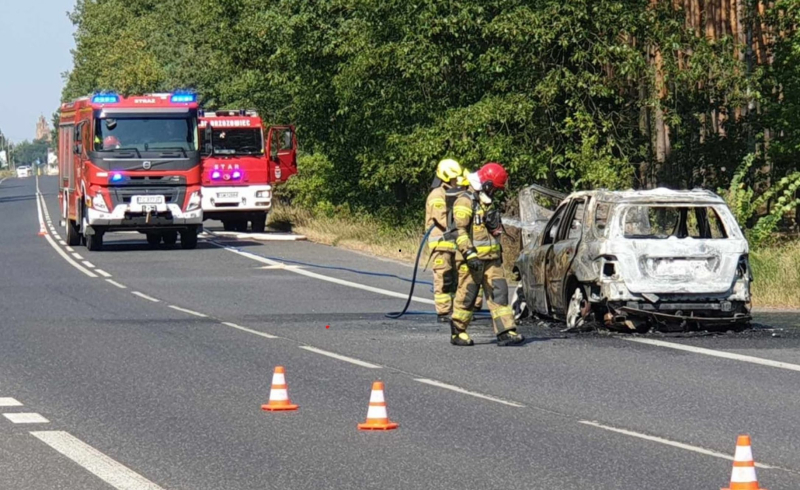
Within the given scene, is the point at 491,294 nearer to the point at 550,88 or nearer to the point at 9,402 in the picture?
the point at 9,402

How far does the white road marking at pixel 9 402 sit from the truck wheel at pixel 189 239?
2019 cm

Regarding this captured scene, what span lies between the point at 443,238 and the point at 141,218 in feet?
52.2

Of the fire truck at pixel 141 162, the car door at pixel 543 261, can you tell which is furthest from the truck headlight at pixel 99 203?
the car door at pixel 543 261

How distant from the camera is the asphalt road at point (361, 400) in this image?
818 cm

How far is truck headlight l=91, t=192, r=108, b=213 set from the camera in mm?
29844

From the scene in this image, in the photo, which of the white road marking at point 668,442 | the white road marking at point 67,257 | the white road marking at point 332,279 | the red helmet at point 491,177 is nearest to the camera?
the white road marking at point 668,442

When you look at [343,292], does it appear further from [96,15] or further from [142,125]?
[96,15]

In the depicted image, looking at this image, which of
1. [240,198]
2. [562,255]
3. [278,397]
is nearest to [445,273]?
[562,255]

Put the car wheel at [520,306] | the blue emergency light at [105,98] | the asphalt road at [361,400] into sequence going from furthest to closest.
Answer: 1. the blue emergency light at [105,98]
2. the car wheel at [520,306]
3. the asphalt road at [361,400]

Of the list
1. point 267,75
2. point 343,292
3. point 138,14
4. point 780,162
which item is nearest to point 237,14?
point 267,75

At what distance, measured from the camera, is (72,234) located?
33062 mm

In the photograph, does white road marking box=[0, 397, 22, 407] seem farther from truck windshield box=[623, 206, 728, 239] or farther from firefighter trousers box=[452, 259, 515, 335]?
truck windshield box=[623, 206, 728, 239]

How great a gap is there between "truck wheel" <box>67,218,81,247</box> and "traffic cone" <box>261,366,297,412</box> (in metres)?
23.2

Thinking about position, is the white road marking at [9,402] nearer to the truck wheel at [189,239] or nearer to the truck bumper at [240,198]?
the truck wheel at [189,239]
